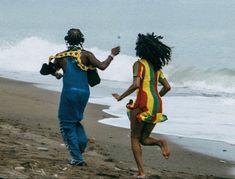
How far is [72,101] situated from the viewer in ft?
22.9

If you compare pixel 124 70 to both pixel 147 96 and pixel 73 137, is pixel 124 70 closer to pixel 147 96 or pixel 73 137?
pixel 73 137

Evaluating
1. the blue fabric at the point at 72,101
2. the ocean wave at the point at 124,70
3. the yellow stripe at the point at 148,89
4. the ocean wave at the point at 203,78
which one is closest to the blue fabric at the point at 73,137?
the blue fabric at the point at 72,101

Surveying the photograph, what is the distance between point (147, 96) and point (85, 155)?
6.11 ft

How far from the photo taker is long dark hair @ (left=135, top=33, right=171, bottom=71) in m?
6.80

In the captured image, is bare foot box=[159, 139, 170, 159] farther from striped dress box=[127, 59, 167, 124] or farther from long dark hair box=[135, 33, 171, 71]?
long dark hair box=[135, 33, 171, 71]

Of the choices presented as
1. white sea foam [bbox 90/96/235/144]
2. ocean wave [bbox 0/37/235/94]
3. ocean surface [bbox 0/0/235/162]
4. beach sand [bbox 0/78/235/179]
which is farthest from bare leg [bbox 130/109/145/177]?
ocean wave [bbox 0/37/235/94]

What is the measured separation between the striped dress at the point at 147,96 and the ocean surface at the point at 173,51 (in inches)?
26.8

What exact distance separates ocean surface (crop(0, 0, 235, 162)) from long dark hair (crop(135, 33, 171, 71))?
51 centimetres

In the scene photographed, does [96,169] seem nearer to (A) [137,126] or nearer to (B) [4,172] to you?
(A) [137,126]

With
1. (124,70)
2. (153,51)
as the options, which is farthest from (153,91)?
(124,70)

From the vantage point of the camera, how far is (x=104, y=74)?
1061 inches

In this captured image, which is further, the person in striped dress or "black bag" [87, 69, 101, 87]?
"black bag" [87, 69, 101, 87]

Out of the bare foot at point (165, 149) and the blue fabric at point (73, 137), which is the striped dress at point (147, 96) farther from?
the blue fabric at point (73, 137)

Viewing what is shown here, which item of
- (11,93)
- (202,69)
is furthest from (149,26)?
(11,93)
